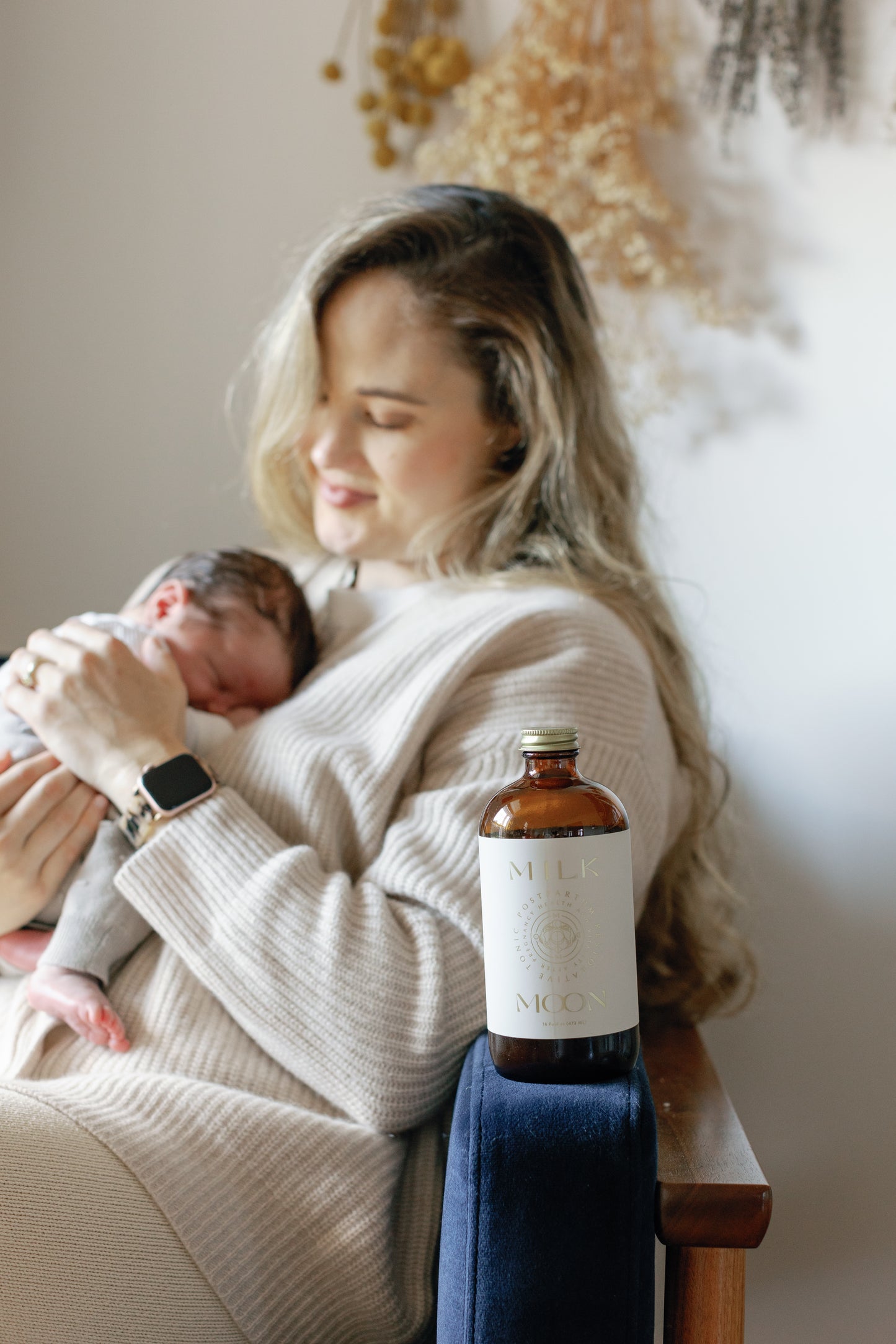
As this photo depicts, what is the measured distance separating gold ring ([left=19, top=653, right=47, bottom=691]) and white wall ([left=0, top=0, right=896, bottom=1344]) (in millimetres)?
793

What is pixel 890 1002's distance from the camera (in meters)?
1.56

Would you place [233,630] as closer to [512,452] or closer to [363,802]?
[363,802]

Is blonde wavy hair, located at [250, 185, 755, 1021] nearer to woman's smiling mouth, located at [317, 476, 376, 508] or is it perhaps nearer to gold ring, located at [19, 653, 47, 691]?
woman's smiling mouth, located at [317, 476, 376, 508]

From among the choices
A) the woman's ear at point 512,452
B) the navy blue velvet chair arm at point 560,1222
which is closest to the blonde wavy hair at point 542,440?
the woman's ear at point 512,452

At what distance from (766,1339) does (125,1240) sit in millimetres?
1047

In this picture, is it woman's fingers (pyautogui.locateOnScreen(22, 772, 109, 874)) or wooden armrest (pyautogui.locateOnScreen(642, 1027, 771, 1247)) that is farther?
woman's fingers (pyautogui.locateOnScreen(22, 772, 109, 874))

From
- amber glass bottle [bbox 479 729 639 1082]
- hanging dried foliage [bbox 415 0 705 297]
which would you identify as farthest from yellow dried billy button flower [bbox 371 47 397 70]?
amber glass bottle [bbox 479 729 639 1082]

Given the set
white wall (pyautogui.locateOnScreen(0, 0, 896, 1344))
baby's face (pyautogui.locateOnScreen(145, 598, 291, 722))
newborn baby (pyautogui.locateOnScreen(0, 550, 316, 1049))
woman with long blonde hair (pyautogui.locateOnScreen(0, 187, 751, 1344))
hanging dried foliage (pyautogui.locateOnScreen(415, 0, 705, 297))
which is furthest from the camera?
hanging dried foliage (pyautogui.locateOnScreen(415, 0, 705, 297))

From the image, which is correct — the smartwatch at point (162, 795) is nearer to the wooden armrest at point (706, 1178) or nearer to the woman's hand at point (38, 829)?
the woman's hand at point (38, 829)

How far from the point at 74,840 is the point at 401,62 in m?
1.48

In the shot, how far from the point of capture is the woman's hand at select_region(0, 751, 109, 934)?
1.14 meters

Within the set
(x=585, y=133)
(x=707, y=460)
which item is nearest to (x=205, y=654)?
(x=707, y=460)

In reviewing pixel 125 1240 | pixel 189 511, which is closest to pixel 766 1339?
pixel 125 1240

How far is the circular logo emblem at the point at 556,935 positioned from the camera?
0.77 meters
